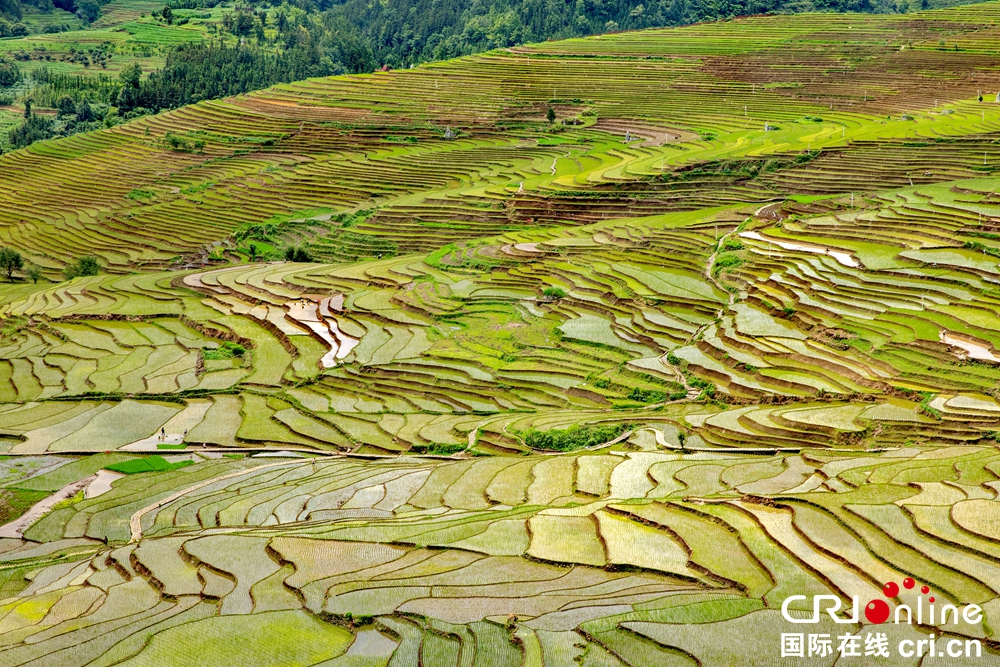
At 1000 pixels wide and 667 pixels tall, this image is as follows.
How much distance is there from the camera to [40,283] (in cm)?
4012

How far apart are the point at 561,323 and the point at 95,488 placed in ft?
40.5

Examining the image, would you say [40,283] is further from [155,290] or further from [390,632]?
[390,632]

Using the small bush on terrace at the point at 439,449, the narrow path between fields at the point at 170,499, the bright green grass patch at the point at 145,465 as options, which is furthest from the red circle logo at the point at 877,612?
the bright green grass patch at the point at 145,465

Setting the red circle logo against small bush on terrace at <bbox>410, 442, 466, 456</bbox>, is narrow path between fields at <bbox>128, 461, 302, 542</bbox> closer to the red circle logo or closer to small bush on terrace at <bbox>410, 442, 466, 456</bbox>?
small bush on terrace at <bbox>410, 442, 466, 456</bbox>

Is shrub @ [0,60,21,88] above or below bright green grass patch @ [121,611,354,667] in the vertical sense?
above

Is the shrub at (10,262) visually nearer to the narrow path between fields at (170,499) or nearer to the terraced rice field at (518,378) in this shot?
the terraced rice field at (518,378)

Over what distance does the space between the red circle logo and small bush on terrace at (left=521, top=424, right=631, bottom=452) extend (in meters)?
8.97

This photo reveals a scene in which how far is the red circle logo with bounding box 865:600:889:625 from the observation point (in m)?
10.8

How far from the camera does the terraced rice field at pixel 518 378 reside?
12.1 metres

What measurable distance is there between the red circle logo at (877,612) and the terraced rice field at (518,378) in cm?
11

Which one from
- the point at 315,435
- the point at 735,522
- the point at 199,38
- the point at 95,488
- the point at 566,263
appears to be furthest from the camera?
the point at 199,38

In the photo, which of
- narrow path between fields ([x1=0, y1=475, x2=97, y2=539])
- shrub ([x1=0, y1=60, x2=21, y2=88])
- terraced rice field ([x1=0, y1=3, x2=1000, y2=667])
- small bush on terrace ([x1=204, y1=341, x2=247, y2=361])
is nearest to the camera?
terraced rice field ([x1=0, y1=3, x2=1000, y2=667])

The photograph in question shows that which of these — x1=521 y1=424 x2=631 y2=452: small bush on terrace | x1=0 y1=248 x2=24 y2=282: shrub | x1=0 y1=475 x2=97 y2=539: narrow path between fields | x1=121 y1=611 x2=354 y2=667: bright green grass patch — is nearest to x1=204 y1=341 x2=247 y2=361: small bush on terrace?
x1=0 y1=475 x2=97 y2=539: narrow path between fields

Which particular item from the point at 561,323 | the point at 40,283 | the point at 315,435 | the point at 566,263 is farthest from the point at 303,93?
the point at 315,435
